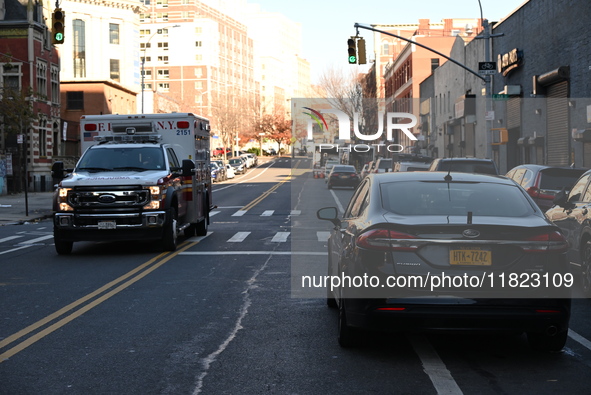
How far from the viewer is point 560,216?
12180 mm

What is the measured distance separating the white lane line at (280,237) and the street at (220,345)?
15.8ft

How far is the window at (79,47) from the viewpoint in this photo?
2938 inches

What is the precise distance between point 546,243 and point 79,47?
241 feet

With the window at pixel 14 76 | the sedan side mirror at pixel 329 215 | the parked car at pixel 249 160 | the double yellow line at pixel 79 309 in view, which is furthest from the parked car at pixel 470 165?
the parked car at pixel 249 160

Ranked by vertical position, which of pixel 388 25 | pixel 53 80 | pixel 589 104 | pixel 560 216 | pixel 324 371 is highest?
pixel 388 25

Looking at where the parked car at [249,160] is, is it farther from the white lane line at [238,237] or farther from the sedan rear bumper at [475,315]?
the sedan rear bumper at [475,315]

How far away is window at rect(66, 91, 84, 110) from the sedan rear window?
66333mm

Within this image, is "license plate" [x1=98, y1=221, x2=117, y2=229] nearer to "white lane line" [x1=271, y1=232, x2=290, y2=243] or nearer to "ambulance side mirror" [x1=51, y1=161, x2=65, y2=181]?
"ambulance side mirror" [x1=51, y1=161, x2=65, y2=181]

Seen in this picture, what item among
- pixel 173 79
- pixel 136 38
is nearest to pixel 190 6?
pixel 173 79

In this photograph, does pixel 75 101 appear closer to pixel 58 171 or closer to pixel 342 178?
pixel 342 178

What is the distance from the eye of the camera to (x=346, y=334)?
7246mm

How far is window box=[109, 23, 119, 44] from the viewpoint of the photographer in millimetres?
75812

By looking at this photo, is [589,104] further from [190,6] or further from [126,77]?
[190,6]

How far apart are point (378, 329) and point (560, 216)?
6505 millimetres
